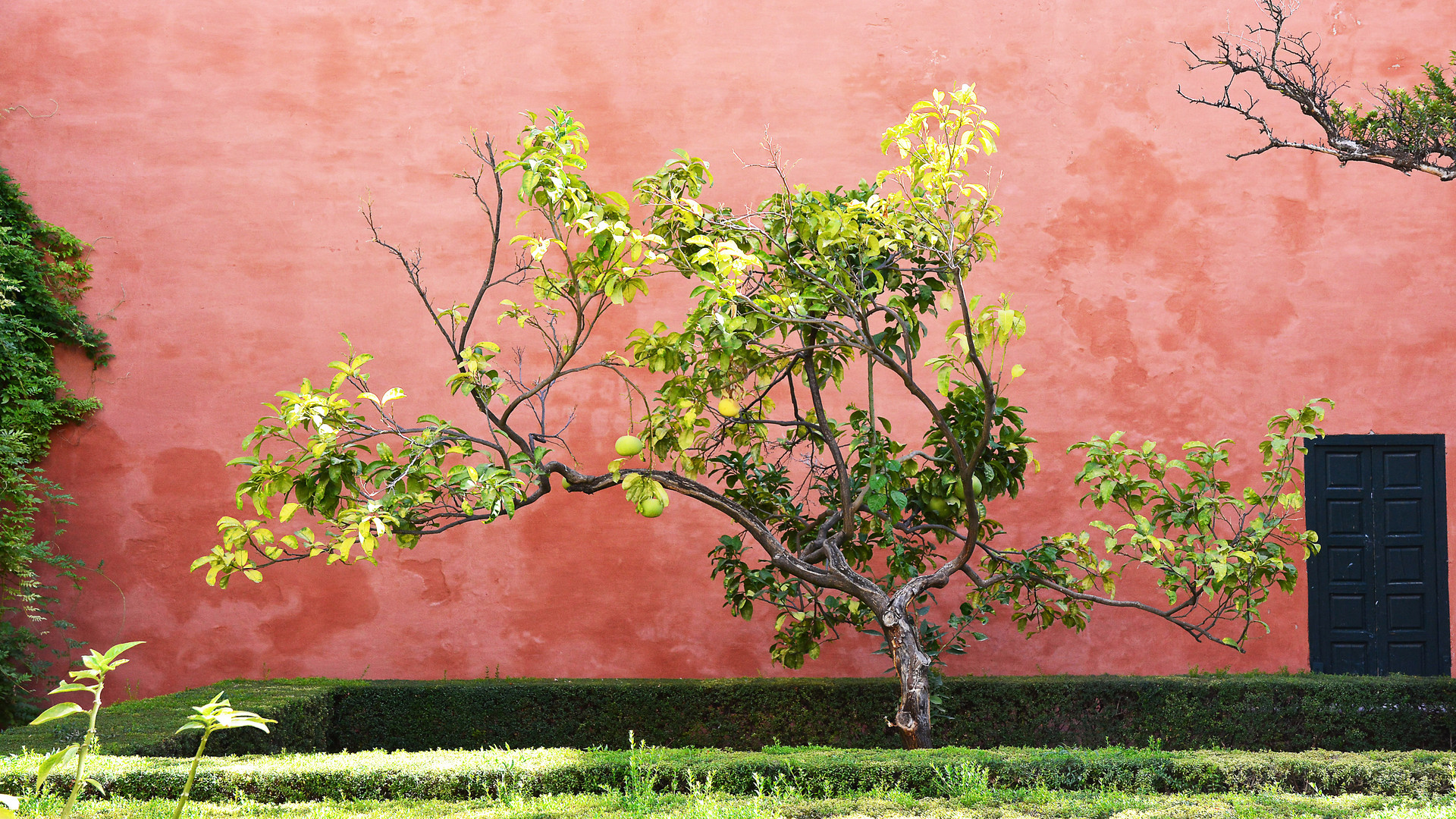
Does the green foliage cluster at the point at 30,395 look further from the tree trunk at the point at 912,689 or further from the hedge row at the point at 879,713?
the tree trunk at the point at 912,689

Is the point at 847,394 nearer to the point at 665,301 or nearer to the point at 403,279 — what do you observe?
the point at 665,301

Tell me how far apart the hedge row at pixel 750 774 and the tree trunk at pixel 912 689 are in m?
0.49

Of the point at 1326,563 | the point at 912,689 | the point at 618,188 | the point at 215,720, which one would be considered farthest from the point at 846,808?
the point at 1326,563

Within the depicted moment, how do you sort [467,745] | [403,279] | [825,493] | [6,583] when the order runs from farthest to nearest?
1. [403,279]
2. [6,583]
3. [467,745]
4. [825,493]

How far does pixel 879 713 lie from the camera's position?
4.82 metres

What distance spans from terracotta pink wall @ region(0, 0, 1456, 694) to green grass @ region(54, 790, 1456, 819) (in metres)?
2.80

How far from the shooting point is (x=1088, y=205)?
6.00 metres

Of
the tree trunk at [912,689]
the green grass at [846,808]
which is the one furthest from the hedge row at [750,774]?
the tree trunk at [912,689]

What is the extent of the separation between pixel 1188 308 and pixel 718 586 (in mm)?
3169

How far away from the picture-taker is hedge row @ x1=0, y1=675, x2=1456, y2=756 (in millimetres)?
4840

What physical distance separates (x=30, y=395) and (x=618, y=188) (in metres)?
3.43

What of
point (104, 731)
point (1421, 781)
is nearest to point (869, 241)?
point (1421, 781)

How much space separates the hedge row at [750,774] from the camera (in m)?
3.09

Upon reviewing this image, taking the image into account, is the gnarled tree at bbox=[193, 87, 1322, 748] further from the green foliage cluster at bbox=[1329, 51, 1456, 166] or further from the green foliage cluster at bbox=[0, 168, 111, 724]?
the green foliage cluster at bbox=[0, 168, 111, 724]
